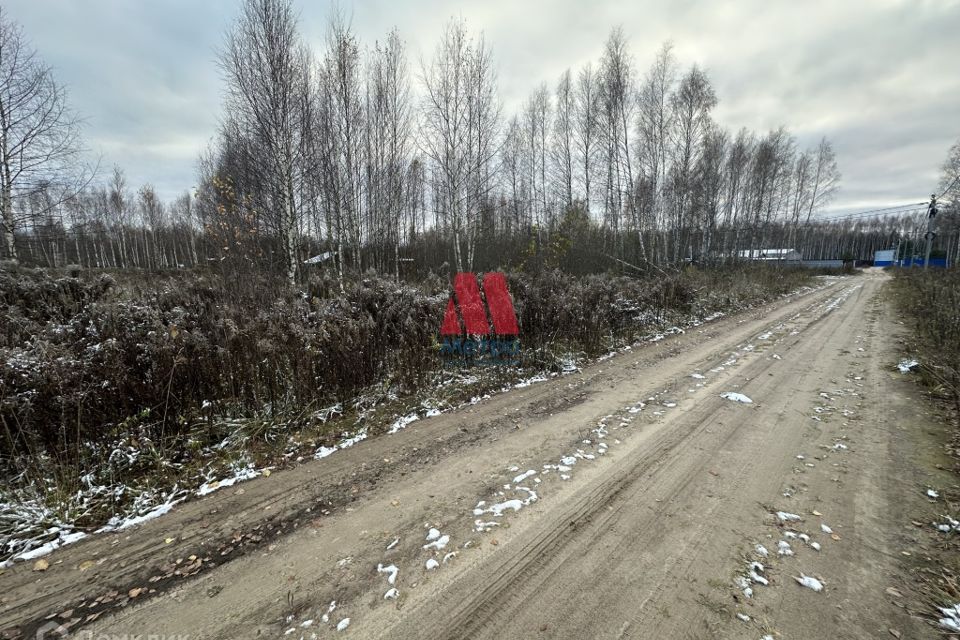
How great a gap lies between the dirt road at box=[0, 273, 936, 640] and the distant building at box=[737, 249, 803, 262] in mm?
29408

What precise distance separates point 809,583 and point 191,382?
5958 mm

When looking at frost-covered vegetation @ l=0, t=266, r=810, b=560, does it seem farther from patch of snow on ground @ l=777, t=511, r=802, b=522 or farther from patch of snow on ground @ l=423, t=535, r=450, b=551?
patch of snow on ground @ l=777, t=511, r=802, b=522

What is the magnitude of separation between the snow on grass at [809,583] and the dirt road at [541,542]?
0.05ft

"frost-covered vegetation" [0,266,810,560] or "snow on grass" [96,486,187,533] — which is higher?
"frost-covered vegetation" [0,266,810,560]

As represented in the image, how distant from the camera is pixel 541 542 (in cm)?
256

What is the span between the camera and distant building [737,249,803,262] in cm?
2860

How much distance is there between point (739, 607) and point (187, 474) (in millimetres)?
4687

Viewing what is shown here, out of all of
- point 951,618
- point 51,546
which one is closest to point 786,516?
point 951,618

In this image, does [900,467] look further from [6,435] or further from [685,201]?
[685,201]

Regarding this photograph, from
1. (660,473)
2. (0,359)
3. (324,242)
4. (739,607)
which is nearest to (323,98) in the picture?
(324,242)

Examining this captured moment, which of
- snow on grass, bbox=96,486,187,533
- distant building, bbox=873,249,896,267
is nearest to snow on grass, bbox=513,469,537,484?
snow on grass, bbox=96,486,187,533

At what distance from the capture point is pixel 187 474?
11.8 feet

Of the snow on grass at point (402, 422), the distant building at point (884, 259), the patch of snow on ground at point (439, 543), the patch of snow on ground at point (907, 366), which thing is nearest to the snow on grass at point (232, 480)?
the snow on grass at point (402, 422)

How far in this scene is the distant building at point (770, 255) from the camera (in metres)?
28.6
